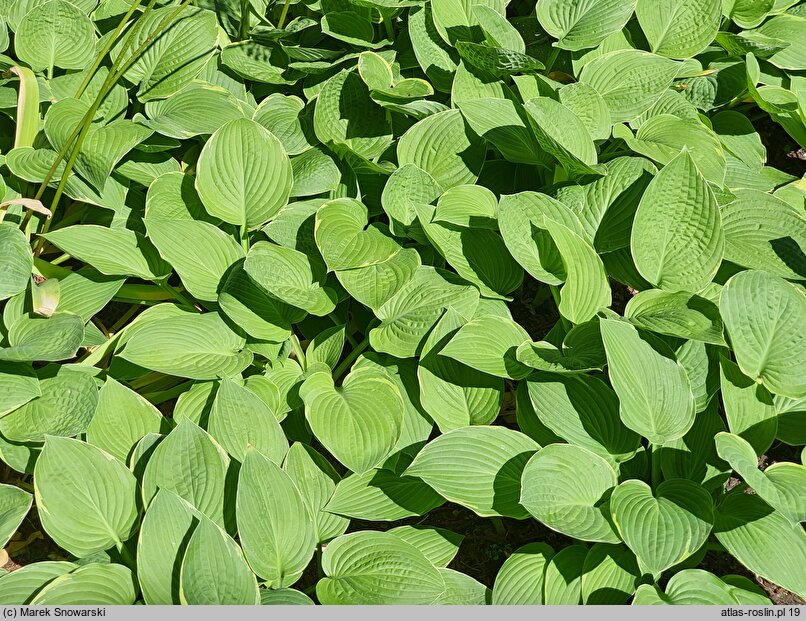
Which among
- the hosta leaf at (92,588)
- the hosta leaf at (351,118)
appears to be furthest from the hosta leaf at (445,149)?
the hosta leaf at (92,588)

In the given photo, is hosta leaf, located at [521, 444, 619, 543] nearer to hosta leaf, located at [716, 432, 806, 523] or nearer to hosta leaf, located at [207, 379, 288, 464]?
hosta leaf, located at [716, 432, 806, 523]

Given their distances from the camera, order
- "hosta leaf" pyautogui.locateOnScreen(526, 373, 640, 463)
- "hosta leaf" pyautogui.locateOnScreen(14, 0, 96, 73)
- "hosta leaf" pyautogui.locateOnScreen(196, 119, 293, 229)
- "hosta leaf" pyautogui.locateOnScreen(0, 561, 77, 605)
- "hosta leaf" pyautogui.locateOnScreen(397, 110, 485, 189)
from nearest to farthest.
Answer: "hosta leaf" pyautogui.locateOnScreen(0, 561, 77, 605)
"hosta leaf" pyautogui.locateOnScreen(526, 373, 640, 463)
"hosta leaf" pyautogui.locateOnScreen(196, 119, 293, 229)
"hosta leaf" pyautogui.locateOnScreen(397, 110, 485, 189)
"hosta leaf" pyautogui.locateOnScreen(14, 0, 96, 73)

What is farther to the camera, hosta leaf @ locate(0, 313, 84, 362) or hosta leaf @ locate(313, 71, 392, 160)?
hosta leaf @ locate(313, 71, 392, 160)

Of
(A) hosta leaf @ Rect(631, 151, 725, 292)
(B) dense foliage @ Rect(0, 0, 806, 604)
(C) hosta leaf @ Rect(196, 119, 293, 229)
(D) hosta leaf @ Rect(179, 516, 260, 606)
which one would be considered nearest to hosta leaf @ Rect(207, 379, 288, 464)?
(B) dense foliage @ Rect(0, 0, 806, 604)

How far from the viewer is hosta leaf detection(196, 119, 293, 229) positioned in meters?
1.75

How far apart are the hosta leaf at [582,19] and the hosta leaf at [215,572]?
1.62 m

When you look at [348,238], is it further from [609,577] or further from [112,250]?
[609,577]

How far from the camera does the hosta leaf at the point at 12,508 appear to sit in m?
1.46

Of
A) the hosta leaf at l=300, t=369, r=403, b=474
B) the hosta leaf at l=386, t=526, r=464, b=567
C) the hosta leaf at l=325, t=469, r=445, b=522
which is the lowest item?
the hosta leaf at l=386, t=526, r=464, b=567

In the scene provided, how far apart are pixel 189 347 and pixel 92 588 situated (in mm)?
544

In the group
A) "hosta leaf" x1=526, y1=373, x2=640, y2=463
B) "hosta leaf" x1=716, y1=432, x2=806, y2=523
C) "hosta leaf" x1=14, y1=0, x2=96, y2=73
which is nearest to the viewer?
"hosta leaf" x1=716, y1=432, x2=806, y2=523

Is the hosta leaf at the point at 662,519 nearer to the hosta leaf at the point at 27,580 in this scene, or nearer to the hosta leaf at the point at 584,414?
the hosta leaf at the point at 584,414

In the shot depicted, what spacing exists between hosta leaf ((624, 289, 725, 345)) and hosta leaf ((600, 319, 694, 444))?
0.07 m

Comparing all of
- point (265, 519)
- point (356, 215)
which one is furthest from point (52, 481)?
point (356, 215)
